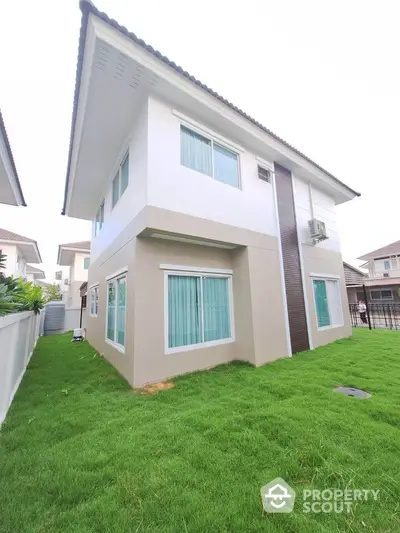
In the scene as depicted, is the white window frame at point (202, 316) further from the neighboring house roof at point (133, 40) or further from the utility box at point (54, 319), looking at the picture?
the utility box at point (54, 319)

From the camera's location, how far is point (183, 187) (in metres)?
5.59

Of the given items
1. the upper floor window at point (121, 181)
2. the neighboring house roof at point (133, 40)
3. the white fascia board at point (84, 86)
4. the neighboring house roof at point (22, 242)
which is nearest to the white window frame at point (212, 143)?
the neighboring house roof at point (133, 40)

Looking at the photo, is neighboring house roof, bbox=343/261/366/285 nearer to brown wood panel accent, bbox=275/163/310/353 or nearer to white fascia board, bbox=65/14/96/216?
brown wood panel accent, bbox=275/163/310/353

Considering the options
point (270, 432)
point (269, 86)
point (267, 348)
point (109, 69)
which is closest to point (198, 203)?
point (109, 69)

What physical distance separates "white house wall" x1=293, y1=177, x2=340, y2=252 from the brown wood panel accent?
43 cm

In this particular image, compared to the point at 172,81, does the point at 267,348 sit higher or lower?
lower

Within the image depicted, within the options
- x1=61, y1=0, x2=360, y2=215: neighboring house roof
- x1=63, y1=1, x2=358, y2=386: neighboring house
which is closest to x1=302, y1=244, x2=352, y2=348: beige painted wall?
x1=63, y1=1, x2=358, y2=386: neighboring house

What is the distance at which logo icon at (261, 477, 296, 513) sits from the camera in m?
1.98

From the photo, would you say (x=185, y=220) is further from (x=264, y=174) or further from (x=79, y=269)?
(x=79, y=269)

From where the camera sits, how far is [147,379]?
194 inches

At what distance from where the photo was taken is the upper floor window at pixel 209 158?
598 centimetres

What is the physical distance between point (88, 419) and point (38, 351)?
25.8 feet

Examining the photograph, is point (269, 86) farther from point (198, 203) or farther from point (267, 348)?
point (267, 348)

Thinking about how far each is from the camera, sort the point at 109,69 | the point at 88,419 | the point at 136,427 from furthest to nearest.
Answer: the point at 109,69
the point at 88,419
the point at 136,427
